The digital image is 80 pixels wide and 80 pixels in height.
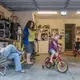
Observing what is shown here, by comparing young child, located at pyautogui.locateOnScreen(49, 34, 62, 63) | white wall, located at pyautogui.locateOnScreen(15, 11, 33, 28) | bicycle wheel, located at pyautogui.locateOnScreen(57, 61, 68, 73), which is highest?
white wall, located at pyautogui.locateOnScreen(15, 11, 33, 28)

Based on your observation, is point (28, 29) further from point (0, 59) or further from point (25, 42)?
point (0, 59)

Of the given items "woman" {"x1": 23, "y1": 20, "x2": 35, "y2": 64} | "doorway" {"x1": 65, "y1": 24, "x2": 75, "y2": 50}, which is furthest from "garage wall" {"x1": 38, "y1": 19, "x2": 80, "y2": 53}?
"woman" {"x1": 23, "y1": 20, "x2": 35, "y2": 64}

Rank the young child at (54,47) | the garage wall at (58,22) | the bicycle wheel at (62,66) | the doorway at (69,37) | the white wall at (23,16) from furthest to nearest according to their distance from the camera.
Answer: the doorway at (69,37) < the garage wall at (58,22) < the white wall at (23,16) < the young child at (54,47) < the bicycle wheel at (62,66)

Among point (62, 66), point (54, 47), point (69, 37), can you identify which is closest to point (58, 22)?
point (69, 37)

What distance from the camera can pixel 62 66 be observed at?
7.14 meters

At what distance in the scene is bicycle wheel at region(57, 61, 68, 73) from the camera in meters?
7.05

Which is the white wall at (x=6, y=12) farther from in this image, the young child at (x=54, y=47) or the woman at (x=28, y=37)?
the young child at (x=54, y=47)

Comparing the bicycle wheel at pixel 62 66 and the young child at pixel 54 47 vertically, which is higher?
the young child at pixel 54 47

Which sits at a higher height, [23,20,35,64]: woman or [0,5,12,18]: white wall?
[0,5,12,18]: white wall

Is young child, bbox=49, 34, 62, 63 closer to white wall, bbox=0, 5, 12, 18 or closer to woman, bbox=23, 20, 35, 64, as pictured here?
woman, bbox=23, 20, 35, 64

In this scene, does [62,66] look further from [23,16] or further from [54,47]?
[23,16]

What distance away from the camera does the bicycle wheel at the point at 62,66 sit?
23.1ft

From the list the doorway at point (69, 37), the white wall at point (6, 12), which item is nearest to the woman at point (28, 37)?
the white wall at point (6, 12)

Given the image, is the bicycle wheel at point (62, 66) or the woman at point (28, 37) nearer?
the bicycle wheel at point (62, 66)
